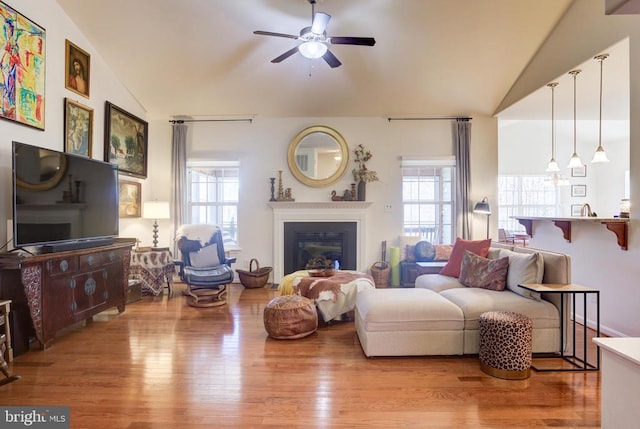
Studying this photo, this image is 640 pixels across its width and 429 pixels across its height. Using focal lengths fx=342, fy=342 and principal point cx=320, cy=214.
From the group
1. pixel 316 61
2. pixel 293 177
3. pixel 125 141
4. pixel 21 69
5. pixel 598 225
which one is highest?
pixel 316 61

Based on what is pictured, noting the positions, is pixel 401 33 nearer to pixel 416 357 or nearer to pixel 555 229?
pixel 555 229

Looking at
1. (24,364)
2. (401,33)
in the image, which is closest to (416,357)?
(24,364)

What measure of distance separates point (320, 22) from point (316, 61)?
1568 millimetres

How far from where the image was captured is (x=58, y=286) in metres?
3.16

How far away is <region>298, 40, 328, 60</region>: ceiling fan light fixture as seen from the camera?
345cm

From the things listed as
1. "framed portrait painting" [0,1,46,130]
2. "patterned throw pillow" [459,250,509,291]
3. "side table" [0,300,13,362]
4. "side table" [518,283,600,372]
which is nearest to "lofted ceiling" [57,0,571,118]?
"framed portrait painting" [0,1,46,130]

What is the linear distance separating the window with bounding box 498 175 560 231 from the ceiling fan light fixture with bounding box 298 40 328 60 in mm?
7254

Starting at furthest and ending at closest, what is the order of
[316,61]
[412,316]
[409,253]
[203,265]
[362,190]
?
1. [362,190]
2. [409,253]
3. [203,265]
4. [316,61]
5. [412,316]

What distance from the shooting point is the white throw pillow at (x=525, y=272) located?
9.94 ft

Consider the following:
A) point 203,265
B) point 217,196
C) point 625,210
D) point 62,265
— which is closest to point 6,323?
point 62,265

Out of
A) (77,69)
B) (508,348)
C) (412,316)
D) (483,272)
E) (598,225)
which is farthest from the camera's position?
(77,69)

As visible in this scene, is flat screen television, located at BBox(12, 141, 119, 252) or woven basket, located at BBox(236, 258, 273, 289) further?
woven basket, located at BBox(236, 258, 273, 289)

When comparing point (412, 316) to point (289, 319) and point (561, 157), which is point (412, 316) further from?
point (561, 157)

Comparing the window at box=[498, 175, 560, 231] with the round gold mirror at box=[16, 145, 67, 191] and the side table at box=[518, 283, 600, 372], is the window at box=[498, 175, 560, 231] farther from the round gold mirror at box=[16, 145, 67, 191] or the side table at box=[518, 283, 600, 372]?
the round gold mirror at box=[16, 145, 67, 191]
